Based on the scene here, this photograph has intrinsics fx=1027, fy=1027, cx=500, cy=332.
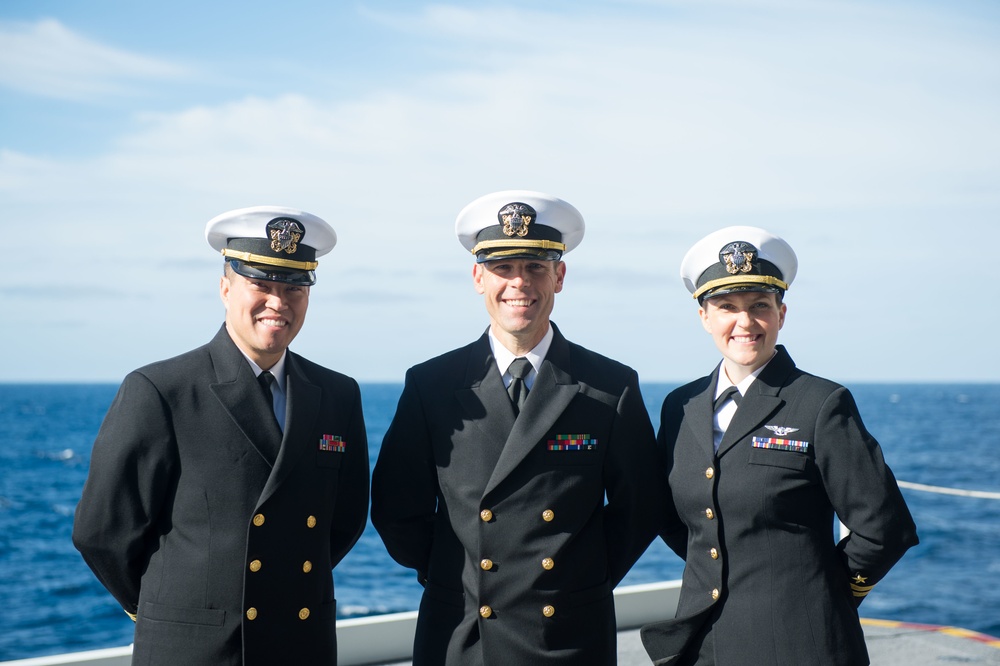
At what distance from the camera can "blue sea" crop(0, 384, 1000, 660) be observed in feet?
85.5

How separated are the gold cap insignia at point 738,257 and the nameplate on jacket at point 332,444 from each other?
60.1 inches

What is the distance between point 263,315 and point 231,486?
0.58m

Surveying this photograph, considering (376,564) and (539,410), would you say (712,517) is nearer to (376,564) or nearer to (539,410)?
(539,410)

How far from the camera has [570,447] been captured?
373 centimetres

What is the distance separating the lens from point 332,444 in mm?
3633

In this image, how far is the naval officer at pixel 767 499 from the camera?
3467 millimetres

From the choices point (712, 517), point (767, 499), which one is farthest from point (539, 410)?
point (767, 499)

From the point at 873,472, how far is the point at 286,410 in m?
2.00

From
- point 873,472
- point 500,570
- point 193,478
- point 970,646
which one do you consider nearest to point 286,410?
point 193,478

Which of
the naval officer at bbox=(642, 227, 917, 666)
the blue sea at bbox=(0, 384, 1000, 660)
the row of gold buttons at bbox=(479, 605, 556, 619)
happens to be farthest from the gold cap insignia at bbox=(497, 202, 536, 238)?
the blue sea at bbox=(0, 384, 1000, 660)

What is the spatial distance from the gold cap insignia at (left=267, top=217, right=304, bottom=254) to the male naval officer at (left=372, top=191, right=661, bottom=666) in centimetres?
68

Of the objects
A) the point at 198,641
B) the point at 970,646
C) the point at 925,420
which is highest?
the point at 198,641

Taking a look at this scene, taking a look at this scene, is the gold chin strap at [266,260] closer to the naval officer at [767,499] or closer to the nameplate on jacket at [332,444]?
the nameplate on jacket at [332,444]

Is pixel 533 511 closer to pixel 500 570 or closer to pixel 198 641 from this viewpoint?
pixel 500 570
